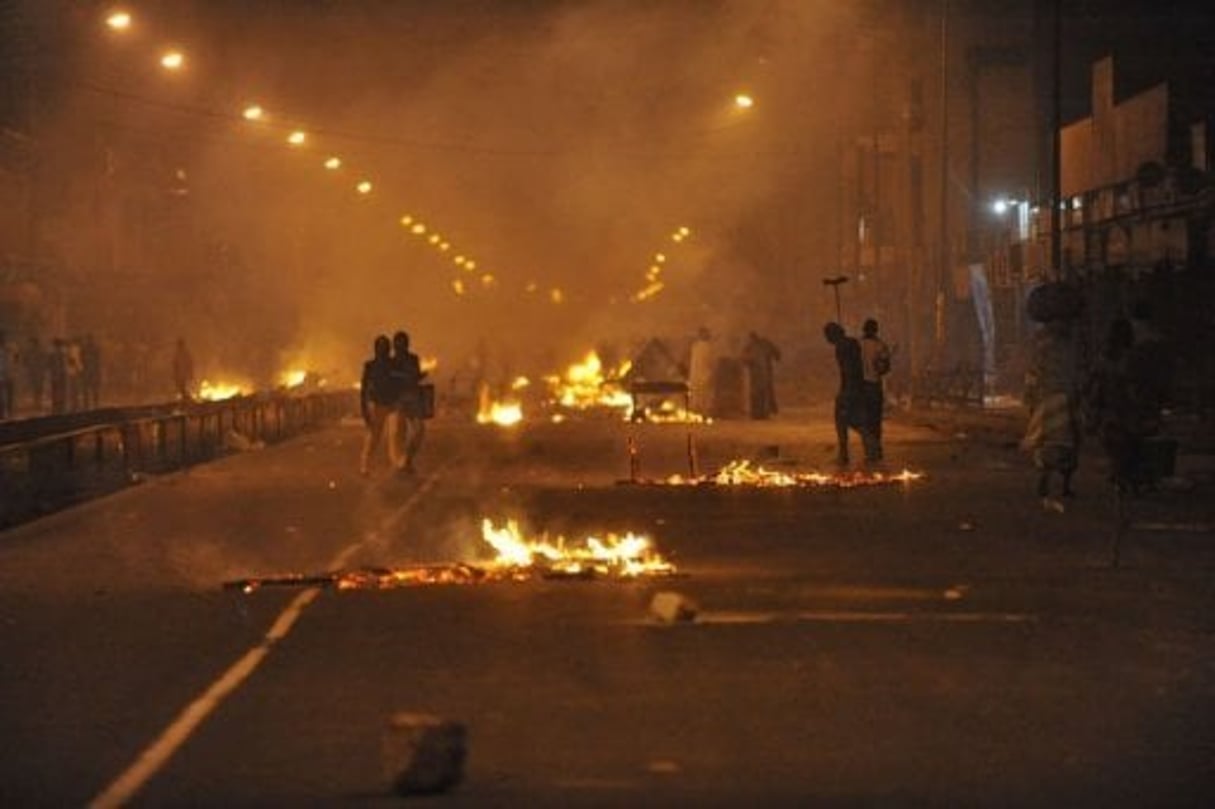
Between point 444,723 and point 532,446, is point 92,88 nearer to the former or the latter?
point 532,446

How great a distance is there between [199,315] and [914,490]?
59650 mm

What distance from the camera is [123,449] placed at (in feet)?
99.1

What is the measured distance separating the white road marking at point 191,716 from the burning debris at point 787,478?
1114cm

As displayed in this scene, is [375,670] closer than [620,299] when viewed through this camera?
Yes

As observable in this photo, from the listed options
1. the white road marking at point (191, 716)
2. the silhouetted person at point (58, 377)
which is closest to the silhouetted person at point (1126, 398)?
the white road marking at point (191, 716)

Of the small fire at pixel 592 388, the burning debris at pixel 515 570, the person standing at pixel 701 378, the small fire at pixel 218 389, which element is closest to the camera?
the burning debris at pixel 515 570

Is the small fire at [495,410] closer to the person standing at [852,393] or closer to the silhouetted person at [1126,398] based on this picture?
the person standing at [852,393]

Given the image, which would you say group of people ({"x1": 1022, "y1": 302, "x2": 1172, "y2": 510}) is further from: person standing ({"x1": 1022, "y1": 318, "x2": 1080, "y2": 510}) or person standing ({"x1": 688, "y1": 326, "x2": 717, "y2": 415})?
person standing ({"x1": 688, "y1": 326, "x2": 717, "y2": 415})

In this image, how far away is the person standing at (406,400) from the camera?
94.5ft

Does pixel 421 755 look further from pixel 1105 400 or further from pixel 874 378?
pixel 874 378

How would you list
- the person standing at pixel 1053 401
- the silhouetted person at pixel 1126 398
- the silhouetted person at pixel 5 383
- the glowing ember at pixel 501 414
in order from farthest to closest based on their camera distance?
the glowing ember at pixel 501 414 < the silhouetted person at pixel 5 383 < the person standing at pixel 1053 401 < the silhouetted person at pixel 1126 398

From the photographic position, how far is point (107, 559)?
1830 cm

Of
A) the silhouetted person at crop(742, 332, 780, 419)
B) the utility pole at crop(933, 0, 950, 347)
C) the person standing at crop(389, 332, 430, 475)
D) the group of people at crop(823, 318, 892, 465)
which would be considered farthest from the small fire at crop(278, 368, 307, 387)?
the group of people at crop(823, 318, 892, 465)

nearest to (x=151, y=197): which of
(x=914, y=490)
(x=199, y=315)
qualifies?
(x=199, y=315)
